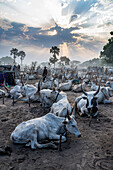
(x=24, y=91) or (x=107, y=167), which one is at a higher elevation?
(x=24, y=91)

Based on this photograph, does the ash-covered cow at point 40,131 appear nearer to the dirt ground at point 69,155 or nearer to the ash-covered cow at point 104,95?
the dirt ground at point 69,155

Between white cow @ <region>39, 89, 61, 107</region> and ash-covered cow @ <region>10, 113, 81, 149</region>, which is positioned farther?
white cow @ <region>39, 89, 61, 107</region>

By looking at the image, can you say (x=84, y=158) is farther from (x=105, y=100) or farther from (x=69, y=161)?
(x=105, y=100)

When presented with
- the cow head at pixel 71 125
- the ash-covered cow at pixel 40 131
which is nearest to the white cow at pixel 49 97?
the ash-covered cow at pixel 40 131

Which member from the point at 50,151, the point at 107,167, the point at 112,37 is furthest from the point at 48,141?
the point at 112,37

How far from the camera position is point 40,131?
4637mm

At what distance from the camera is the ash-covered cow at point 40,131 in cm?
442

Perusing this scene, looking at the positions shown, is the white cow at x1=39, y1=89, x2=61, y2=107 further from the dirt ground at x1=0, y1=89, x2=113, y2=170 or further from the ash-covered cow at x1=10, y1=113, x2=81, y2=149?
the ash-covered cow at x1=10, y1=113, x2=81, y2=149

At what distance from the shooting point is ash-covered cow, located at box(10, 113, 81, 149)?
174 inches

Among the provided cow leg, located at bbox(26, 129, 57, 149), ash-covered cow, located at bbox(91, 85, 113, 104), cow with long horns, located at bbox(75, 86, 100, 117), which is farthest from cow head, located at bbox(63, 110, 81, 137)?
ash-covered cow, located at bbox(91, 85, 113, 104)

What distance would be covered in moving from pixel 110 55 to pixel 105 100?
44782mm

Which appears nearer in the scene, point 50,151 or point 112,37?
point 50,151

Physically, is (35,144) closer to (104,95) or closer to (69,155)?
(69,155)

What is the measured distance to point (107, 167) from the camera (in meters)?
3.58
